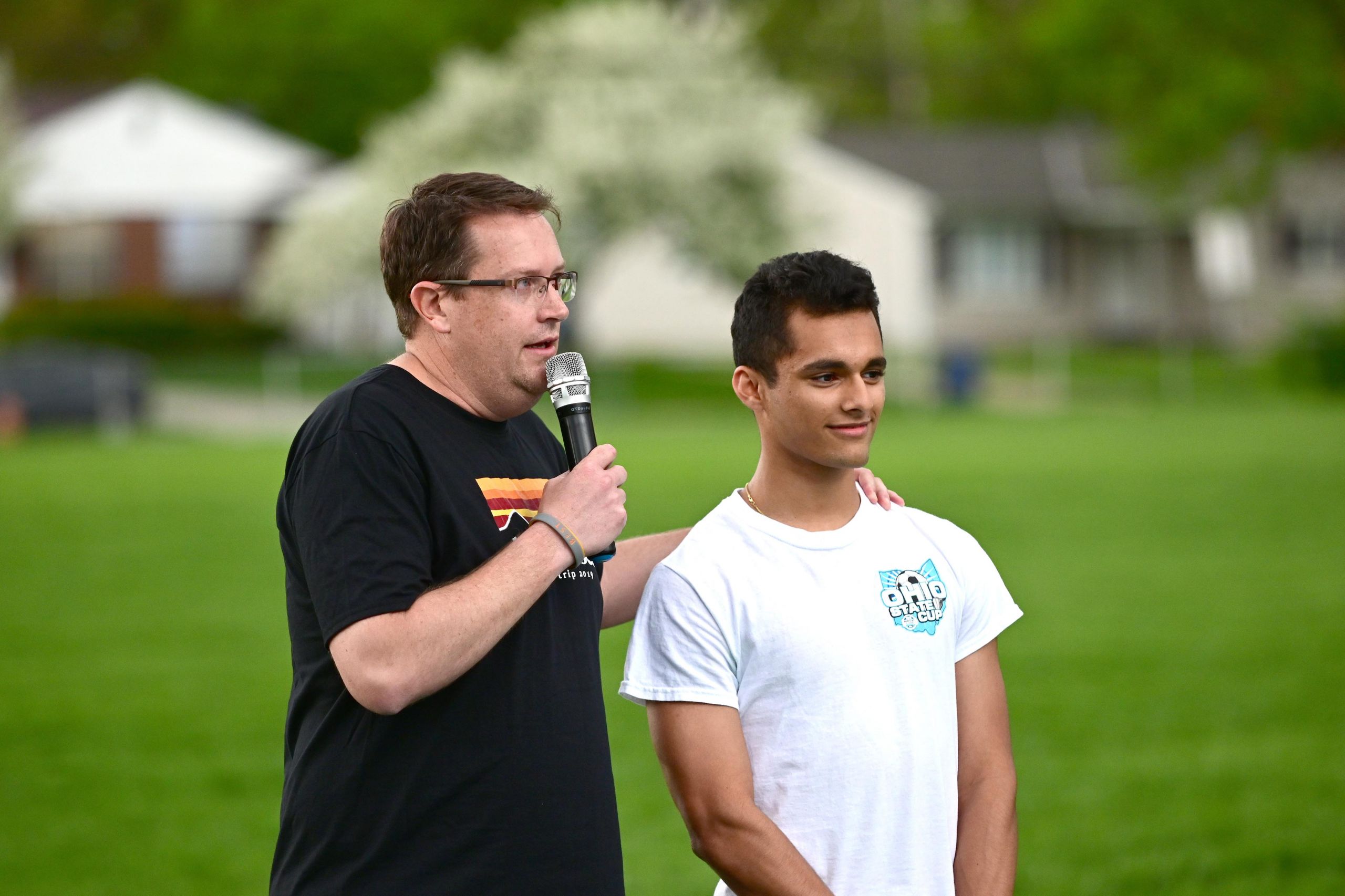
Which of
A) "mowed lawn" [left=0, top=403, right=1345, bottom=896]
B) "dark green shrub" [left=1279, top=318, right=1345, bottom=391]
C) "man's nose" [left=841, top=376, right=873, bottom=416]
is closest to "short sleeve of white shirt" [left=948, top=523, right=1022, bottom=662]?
"man's nose" [left=841, top=376, right=873, bottom=416]

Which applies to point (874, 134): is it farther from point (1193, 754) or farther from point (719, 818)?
point (719, 818)

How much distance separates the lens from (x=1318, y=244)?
43.6 meters

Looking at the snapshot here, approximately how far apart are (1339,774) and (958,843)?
5.04 metres

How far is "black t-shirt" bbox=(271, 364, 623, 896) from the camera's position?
2.78 m

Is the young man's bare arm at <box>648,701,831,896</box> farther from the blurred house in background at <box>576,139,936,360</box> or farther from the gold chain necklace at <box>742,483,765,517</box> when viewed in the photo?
the blurred house in background at <box>576,139,936,360</box>

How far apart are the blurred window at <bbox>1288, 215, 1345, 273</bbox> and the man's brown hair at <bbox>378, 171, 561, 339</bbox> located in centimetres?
4438

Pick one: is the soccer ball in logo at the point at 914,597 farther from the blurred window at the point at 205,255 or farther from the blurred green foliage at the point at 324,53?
the blurred green foliage at the point at 324,53

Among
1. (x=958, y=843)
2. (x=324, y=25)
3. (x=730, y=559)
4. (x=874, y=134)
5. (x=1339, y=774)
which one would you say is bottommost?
(x=1339, y=774)

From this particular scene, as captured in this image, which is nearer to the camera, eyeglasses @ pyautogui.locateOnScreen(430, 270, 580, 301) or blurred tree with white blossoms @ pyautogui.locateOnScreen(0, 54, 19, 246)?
eyeglasses @ pyautogui.locateOnScreen(430, 270, 580, 301)

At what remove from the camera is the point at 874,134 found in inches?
1886

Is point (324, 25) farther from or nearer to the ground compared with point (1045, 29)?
farther from the ground

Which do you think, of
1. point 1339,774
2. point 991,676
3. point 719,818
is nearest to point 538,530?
point 719,818

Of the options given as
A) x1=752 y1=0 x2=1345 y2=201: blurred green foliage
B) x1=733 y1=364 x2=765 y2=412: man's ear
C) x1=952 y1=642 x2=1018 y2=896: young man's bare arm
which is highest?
x1=752 y1=0 x2=1345 y2=201: blurred green foliage

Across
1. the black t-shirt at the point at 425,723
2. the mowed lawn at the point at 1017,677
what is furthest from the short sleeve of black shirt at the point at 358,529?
the mowed lawn at the point at 1017,677
